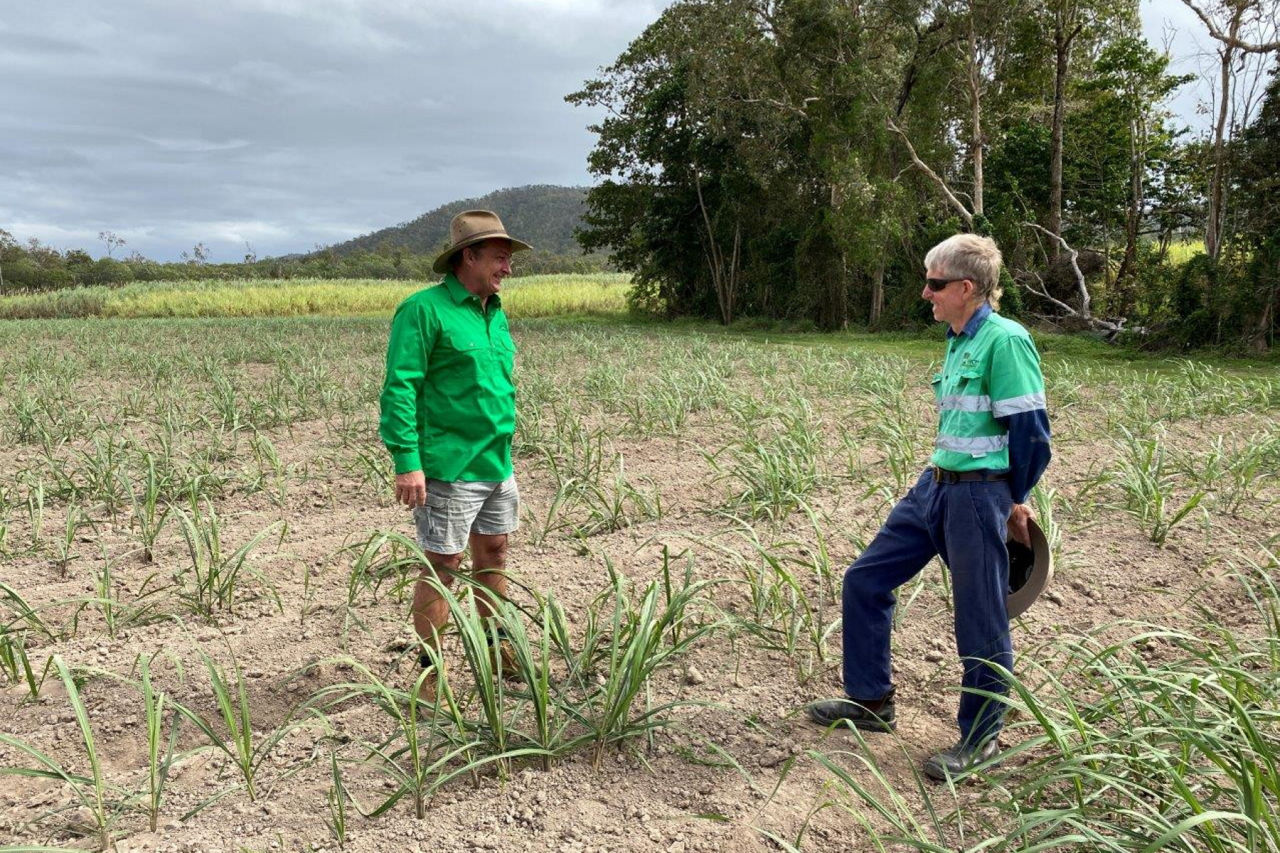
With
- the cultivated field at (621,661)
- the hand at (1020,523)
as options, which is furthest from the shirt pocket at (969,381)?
the cultivated field at (621,661)

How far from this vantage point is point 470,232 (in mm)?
2613

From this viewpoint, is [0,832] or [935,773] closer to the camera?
[0,832]

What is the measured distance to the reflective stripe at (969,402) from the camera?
2.17m

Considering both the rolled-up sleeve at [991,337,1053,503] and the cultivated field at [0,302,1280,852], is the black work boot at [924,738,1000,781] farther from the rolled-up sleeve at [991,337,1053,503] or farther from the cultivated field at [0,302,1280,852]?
the rolled-up sleeve at [991,337,1053,503]

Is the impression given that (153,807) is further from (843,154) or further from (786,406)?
(843,154)

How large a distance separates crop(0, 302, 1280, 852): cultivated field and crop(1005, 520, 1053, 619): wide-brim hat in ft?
0.53

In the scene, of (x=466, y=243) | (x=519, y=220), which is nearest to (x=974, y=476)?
(x=466, y=243)

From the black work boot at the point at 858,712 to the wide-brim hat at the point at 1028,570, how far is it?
46 centimetres

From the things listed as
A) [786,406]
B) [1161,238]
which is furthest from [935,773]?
[1161,238]

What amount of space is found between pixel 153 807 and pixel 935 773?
77.9 inches

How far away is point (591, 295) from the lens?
3331 cm

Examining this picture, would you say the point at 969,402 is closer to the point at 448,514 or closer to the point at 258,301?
the point at 448,514

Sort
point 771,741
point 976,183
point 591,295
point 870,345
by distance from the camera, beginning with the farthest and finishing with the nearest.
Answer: point 591,295
point 976,183
point 870,345
point 771,741

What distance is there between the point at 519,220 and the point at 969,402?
11372 centimetres
